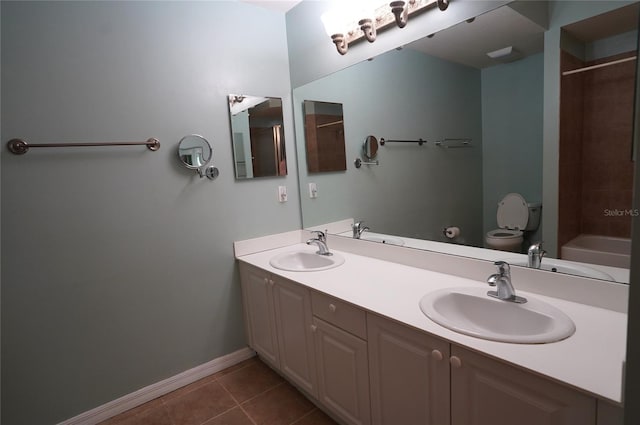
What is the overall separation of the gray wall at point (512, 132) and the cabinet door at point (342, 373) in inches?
32.7

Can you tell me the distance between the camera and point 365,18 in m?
1.80

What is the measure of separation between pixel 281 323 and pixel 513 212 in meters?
1.30

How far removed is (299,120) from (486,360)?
195cm

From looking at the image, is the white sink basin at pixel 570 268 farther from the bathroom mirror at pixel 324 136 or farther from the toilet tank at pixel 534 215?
the bathroom mirror at pixel 324 136

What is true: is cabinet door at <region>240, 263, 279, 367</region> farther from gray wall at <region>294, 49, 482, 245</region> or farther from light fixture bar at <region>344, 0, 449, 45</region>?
light fixture bar at <region>344, 0, 449, 45</region>

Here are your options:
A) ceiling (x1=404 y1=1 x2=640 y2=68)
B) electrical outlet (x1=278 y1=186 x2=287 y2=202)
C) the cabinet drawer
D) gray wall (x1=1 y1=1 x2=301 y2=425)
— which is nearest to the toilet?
ceiling (x1=404 y1=1 x2=640 y2=68)

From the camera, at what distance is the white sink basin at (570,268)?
1194 mm

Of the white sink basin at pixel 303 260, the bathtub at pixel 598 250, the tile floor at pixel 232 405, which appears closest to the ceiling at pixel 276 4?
the white sink basin at pixel 303 260

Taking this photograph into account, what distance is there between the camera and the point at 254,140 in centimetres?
227

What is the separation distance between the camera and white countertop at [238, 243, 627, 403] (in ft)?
2.73

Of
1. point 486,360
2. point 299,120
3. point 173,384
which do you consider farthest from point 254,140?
point 486,360

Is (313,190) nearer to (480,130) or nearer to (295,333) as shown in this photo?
(295,333)

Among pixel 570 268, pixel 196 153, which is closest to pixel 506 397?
pixel 570 268

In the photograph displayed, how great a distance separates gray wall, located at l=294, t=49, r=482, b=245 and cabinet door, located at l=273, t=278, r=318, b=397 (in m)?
0.67
